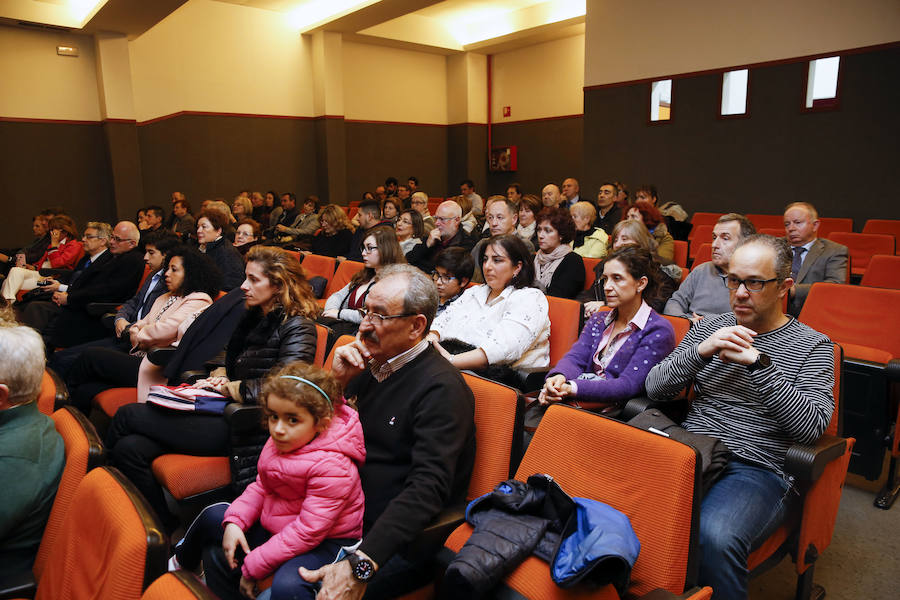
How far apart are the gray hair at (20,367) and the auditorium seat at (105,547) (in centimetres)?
43

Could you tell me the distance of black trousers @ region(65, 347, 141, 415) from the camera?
306 cm

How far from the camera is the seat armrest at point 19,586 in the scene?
140 centimetres

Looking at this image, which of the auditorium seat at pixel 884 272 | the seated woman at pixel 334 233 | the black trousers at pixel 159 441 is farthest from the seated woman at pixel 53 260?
the auditorium seat at pixel 884 272

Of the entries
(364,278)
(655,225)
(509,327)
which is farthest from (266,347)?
(655,225)

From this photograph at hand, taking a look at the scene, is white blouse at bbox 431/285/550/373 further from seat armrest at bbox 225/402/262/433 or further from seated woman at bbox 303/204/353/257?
seated woman at bbox 303/204/353/257

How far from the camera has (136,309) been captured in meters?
3.90

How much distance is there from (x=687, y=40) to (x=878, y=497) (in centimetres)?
660

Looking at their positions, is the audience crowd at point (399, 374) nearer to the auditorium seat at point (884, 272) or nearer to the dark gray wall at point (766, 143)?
the auditorium seat at point (884, 272)

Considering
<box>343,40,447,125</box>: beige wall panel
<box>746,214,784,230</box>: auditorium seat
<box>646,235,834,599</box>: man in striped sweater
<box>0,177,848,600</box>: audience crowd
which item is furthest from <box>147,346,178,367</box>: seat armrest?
<box>343,40,447,125</box>: beige wall panel

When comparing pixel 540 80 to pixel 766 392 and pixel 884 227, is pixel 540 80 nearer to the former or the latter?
pixel 884 227

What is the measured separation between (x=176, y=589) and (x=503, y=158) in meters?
13.1

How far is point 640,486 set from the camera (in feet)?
4.68

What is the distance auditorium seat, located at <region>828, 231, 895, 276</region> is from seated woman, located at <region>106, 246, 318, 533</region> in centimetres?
476

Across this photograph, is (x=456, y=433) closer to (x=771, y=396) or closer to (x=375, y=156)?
(x=771, y=396)
